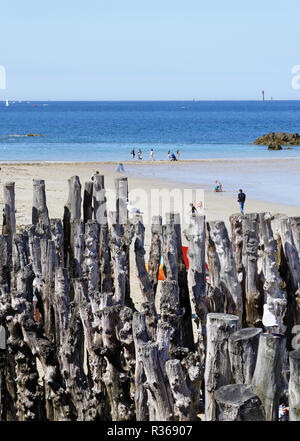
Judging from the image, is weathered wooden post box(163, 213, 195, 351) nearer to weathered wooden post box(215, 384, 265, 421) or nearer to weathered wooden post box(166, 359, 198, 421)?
weathered wooden post box(166, 359, 198, 421)

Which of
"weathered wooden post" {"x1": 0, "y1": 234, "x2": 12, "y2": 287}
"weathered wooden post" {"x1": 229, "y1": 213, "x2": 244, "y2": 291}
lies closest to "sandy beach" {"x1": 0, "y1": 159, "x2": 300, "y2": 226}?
"weathered wooden post" {"x1": 0, "y1": 234, "x2": 12, "y2": 287}

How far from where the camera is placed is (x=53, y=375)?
636 cm

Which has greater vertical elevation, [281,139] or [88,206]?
[281,139]

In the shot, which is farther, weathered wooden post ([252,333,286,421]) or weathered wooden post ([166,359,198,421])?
weathered wooden post ([166,359,198,421])

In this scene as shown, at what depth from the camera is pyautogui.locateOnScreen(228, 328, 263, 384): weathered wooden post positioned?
5156 millimetres

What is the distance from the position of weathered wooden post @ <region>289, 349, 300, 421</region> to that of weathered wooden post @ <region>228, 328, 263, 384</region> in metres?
0.62

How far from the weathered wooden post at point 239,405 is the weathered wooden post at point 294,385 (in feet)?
0.73

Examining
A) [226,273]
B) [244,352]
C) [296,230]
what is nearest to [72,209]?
[226,273]

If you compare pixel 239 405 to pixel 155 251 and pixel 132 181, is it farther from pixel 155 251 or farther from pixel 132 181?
pixel 132 181

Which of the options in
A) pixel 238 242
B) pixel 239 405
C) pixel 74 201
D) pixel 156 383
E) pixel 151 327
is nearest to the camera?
pixel 239 405

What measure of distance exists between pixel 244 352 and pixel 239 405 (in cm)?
86

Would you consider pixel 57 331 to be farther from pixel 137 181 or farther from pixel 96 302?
pixel 137 181

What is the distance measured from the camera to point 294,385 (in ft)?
14.8
